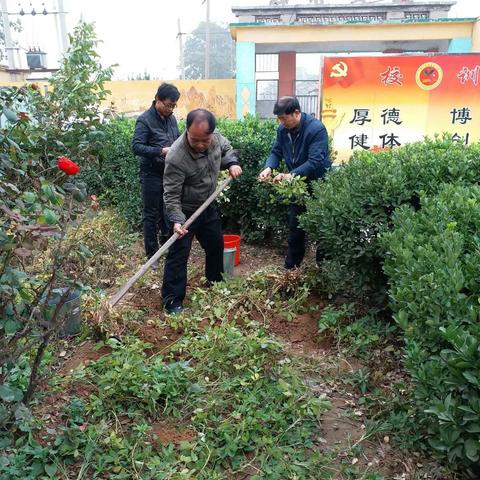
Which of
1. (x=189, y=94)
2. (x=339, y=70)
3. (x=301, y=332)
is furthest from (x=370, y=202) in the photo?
(x=189, y=94)

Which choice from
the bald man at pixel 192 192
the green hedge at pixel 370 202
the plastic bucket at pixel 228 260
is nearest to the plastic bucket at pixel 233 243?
the plastic bucket at pixel 228 260

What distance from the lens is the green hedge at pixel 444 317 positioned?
1.77m

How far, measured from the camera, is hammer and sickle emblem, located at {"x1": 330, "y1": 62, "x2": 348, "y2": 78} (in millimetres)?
7398

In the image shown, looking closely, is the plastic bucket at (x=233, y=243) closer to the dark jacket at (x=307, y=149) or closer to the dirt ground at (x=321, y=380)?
the dirt ground at (x=321, y=380)

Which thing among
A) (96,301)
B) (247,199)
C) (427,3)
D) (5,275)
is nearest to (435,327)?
(5,275)

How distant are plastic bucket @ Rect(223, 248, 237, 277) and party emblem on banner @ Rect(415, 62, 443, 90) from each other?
466cm

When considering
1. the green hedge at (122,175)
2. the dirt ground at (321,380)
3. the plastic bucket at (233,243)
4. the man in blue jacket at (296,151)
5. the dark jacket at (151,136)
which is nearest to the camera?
the dirt ground at (321,380)

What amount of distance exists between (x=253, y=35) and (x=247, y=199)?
1110cm

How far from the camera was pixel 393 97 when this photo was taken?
7496 millimetres

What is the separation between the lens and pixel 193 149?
3756 millimetres

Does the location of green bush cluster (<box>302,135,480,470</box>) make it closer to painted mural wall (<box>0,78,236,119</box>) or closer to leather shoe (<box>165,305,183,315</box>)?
leather shoe (<box>165,305,183,315</box>)

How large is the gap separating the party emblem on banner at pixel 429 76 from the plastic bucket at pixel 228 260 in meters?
4.66

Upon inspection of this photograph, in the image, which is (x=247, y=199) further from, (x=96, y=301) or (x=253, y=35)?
(x=253, y=35)

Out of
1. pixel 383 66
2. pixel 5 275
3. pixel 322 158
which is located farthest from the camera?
pixel 383 66
